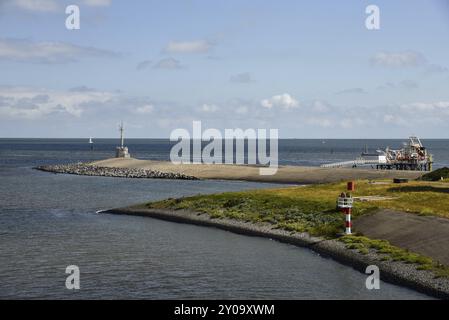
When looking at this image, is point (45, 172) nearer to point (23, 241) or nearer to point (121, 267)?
point (23, 241)

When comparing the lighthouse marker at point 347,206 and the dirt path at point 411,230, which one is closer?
the dirt path at point 411,230

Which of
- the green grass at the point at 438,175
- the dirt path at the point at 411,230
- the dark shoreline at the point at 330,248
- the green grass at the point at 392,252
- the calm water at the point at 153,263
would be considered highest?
the green grass at the point at 438,175

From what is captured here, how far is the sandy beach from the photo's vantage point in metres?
118

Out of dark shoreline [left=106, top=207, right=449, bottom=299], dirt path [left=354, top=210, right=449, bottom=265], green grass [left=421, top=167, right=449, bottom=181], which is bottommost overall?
dark shoreline [left=106, top=207, right=449, bottom=299]

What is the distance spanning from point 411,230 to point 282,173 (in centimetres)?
8779

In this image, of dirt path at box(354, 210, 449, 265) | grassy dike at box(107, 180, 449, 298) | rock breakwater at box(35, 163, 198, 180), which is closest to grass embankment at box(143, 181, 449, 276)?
grassy dike at box(107, 180, 449, 298)

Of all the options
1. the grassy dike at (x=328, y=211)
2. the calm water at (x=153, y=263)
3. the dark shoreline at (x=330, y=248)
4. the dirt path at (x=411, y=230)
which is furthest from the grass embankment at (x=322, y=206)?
the calm water at (x=153, y=263)

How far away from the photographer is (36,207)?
7725 centimetres

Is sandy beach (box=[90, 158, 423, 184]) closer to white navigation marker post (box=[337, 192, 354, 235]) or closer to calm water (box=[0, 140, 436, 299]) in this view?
calm water (box=[0, 140, 436, 299])

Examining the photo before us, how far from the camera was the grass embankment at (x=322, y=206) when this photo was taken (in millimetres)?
45719

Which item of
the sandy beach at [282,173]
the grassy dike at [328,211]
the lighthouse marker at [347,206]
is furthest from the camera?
the sandy beach at [282,173]

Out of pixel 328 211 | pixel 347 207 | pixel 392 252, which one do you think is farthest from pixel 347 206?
pixel 328 211

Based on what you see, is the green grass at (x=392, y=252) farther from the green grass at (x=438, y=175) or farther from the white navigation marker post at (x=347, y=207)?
the green grass at (x=438, y=175)
